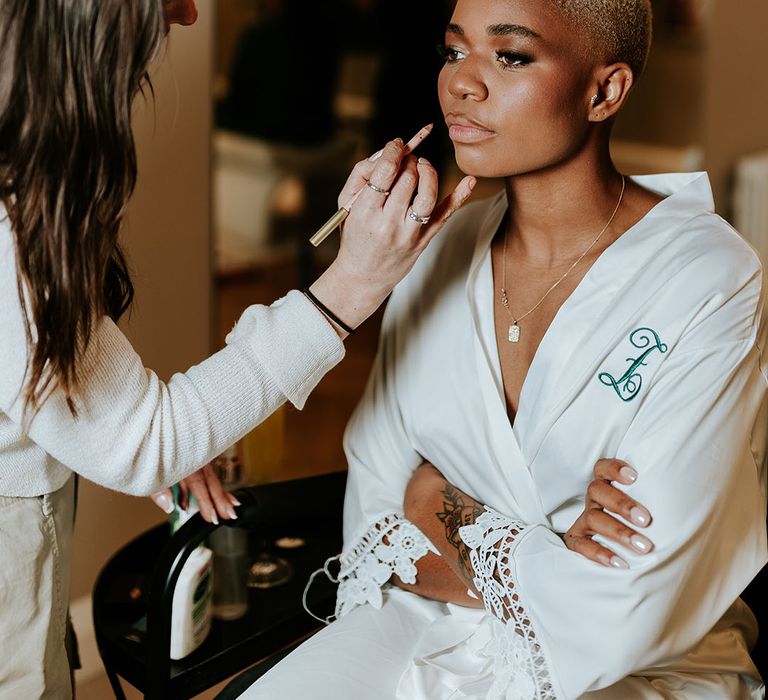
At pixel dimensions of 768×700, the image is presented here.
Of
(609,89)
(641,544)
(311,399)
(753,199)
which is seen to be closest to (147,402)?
(641,544)

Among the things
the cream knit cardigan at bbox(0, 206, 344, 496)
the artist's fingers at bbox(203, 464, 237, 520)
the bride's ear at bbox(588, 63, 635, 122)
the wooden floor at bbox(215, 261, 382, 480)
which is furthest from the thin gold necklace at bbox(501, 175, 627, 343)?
the wooden floor at bbox(215, 261, 382, 480)

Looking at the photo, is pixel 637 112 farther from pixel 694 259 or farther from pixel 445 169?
pixel 694 259

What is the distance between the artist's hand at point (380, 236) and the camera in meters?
1.25

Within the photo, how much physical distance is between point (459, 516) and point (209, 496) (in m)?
0.37

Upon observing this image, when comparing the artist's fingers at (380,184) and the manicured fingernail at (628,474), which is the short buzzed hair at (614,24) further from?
the manicured fingernail at (628,474)

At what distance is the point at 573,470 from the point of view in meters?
1.37

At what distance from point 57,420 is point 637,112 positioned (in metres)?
3.33

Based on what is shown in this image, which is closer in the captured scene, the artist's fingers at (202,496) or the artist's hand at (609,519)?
the artist's hand at (609,519)

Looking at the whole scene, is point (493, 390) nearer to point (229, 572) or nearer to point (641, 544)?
point (641, 544)

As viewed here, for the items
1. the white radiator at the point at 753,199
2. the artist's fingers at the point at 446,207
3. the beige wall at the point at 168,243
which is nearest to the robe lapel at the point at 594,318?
the artist's fingers at the point at 446,207

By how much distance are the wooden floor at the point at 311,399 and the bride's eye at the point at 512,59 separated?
1801mm

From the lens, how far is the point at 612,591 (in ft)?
3.86

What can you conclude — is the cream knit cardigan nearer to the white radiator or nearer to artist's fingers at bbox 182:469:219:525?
artist's fingers at bbox 182:469:219:525

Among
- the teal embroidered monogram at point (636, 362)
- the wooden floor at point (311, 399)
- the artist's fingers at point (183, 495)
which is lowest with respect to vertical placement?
the wooden floor at point (311, 399)
